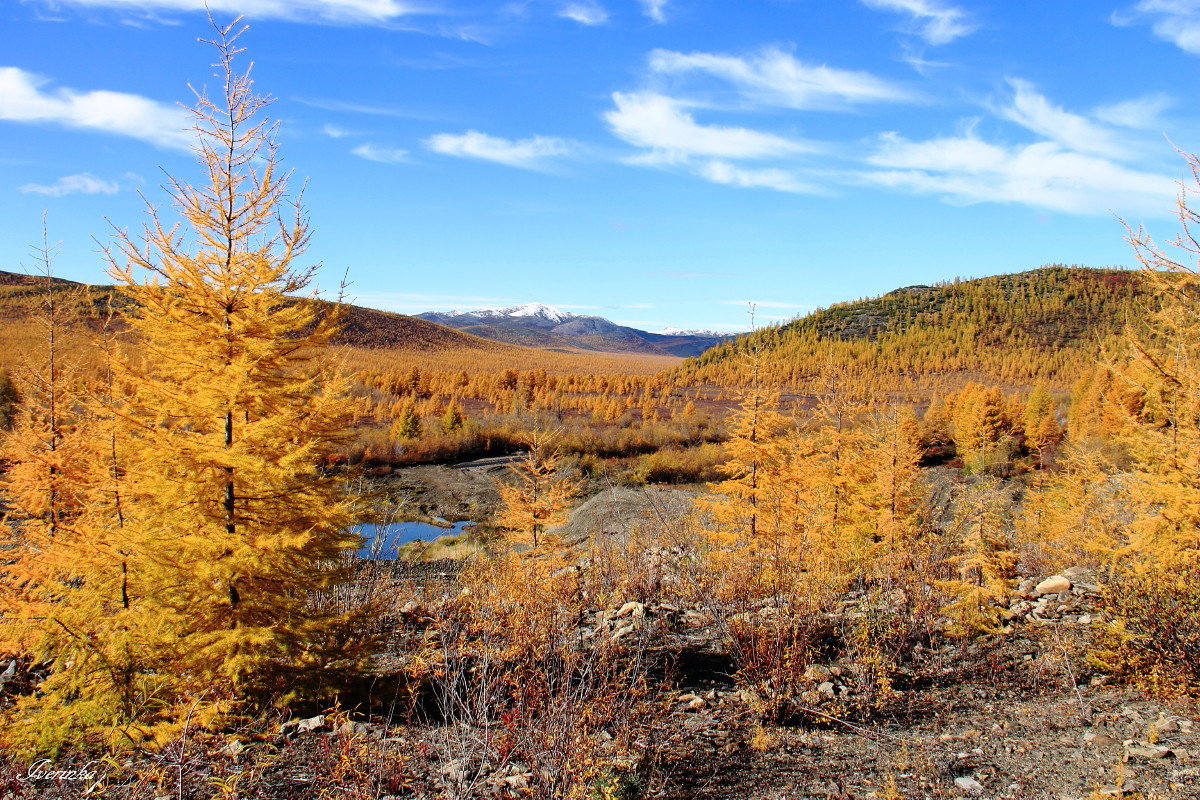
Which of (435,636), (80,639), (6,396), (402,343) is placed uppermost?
(402,343)

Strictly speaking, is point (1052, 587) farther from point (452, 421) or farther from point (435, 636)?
point (452, 421)

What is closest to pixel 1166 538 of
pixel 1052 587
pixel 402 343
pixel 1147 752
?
pixel 1052 587

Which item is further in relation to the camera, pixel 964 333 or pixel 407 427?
pixel 964 333

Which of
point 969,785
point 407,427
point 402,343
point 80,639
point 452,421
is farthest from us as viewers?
point 402,343

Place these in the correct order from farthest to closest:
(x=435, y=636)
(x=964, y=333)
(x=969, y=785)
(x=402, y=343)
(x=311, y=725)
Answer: (x=402, y=343) → (x=964, y=333) → (x=435, y=636) → (x=311, y=725) → (x=969, y=785)

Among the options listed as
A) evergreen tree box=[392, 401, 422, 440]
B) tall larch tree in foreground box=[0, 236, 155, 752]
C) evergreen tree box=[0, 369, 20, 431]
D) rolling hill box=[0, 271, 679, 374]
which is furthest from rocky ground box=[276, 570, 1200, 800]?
rolling hill box=[0, 271, 679, 374]

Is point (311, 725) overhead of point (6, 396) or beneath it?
beneath

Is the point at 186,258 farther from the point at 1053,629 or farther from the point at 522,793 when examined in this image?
the point at 1053,629

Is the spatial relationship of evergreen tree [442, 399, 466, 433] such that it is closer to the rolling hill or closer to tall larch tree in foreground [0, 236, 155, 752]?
the rolling hill

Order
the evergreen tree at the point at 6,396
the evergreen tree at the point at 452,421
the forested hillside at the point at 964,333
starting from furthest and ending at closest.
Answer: the forested hillside at the point at 964,333 < the evergreen tree at the point at 452,421 < the evergreen tree at the point at 6,396

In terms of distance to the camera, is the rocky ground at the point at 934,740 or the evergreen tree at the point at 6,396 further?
the evergreen tree at the point at 6,396

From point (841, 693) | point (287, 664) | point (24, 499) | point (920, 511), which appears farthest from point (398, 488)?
point (841, 693)

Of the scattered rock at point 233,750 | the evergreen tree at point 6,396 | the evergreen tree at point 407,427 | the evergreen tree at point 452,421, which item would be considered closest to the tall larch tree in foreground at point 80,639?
the scattered rock at point 233,750

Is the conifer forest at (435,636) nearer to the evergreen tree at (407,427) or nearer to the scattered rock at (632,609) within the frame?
the scattered rock at (632,609)
